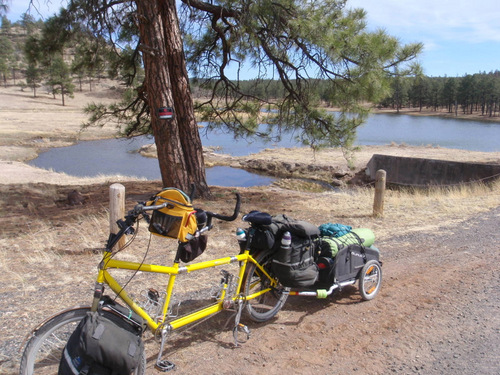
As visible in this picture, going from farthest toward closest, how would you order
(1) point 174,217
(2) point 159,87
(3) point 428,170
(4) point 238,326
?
(3) point 428,170 → (2) point 159,87 → (4) point 238,326 → (1) point 174,217

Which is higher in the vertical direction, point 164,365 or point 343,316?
point 164,365

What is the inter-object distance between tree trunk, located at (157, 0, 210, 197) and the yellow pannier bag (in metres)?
6.30

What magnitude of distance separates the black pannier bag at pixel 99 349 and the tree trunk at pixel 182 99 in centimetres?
Answer: 688

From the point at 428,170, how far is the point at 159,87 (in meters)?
22.5

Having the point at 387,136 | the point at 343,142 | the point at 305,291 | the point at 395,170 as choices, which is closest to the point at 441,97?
the point at 387,136

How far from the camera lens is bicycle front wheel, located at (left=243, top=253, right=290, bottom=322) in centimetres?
387

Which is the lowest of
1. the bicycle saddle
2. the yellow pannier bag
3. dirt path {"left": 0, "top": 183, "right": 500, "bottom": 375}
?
dirt path {"left": 0, "top": 183, "right": 500, "bottom": 375}

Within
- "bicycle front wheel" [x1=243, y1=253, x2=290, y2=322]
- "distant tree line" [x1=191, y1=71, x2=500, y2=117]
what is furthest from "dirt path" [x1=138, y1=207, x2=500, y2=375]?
"distant tree line" [x1=191, y1=71, x2=500, y2=117]

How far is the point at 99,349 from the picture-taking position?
96.3 inches

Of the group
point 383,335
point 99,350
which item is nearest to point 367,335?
point 383,335

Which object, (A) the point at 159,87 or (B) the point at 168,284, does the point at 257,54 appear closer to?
(A) the point at 159,87

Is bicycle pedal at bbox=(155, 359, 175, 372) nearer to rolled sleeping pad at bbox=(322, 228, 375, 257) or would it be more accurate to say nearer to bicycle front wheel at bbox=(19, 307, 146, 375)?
bicycle front wheel at bbox=(19, 307, 146, 375)

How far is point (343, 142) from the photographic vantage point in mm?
10742

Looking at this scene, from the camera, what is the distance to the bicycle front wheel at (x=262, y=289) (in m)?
3.87
